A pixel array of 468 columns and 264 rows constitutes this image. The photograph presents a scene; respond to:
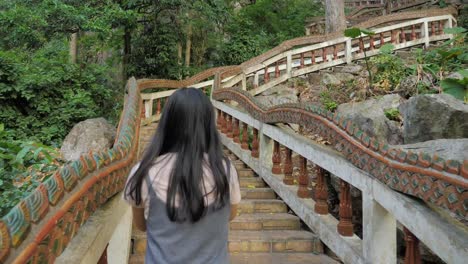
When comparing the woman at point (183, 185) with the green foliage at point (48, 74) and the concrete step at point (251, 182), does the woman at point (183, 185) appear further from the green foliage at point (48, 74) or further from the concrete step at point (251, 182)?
the green foliage at point (48, 74)

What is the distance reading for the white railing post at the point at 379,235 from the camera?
112 inches

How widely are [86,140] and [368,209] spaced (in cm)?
659

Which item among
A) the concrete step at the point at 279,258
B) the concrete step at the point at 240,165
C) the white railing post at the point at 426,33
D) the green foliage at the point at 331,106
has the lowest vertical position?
the concrete step at the point at 279,258

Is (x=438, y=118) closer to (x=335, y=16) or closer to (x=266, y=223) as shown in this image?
(x=266, y=223)

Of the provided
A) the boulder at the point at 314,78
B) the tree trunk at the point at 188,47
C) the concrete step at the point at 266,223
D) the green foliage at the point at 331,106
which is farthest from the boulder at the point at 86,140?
the boulder at the point at 314,78

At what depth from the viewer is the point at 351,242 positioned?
129 inches

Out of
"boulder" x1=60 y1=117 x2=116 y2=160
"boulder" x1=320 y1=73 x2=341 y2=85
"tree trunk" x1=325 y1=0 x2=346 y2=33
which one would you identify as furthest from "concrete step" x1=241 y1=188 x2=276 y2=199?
"tree trunk" x1=325 y1=0 x2=346 y2=33

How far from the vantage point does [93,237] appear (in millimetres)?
2098

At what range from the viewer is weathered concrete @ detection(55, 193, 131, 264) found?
190 cm

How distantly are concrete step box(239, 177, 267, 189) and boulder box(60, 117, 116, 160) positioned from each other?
3742mm

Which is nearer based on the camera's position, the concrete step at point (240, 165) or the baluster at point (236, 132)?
the concrete step at point (240, 165)

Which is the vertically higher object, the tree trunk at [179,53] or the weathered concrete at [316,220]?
the tree trunk at [179,53]

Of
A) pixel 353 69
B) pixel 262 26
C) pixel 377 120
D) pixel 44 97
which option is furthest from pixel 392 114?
pixel 262 26

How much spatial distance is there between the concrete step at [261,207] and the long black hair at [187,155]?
3.00m
